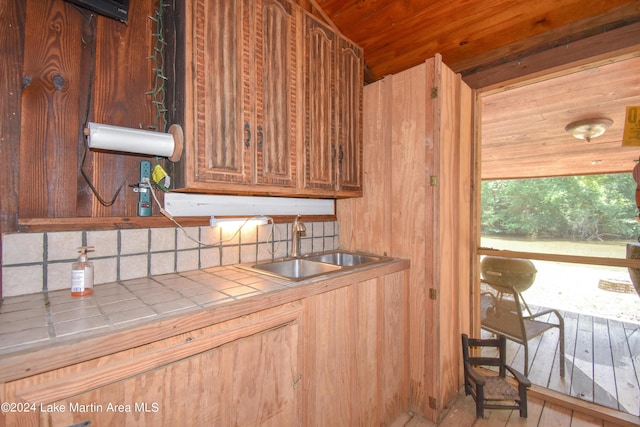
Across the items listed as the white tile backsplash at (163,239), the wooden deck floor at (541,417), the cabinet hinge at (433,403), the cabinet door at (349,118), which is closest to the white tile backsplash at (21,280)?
the white tile backsplash at (163,239)

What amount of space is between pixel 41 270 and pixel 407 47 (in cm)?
244

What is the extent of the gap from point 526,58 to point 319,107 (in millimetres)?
1359

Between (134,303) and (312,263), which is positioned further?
(312,263)

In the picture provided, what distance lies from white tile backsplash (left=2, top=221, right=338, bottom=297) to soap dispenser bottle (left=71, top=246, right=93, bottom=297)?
0.10m

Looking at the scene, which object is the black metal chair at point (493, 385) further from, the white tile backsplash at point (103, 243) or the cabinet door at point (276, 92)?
the white tile backsplash at point (103, 243)

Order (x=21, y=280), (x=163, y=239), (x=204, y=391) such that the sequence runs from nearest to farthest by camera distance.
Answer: (x=204, y=391) → (x=21, y=280) → (x=163, y=239)

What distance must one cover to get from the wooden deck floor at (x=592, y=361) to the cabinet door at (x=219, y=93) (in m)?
2.29

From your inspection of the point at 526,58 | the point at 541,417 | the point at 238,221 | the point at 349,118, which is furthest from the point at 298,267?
the point at 526,58

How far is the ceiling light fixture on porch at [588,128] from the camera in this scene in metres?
1.70

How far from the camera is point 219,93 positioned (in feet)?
4.18

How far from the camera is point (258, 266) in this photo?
165 cm

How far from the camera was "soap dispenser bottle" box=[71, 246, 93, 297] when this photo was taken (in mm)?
1055

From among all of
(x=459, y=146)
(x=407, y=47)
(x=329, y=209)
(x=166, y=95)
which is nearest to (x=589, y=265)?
(x=459, y=146)

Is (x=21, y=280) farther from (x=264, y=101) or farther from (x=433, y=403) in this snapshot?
(x=433, y=403)
